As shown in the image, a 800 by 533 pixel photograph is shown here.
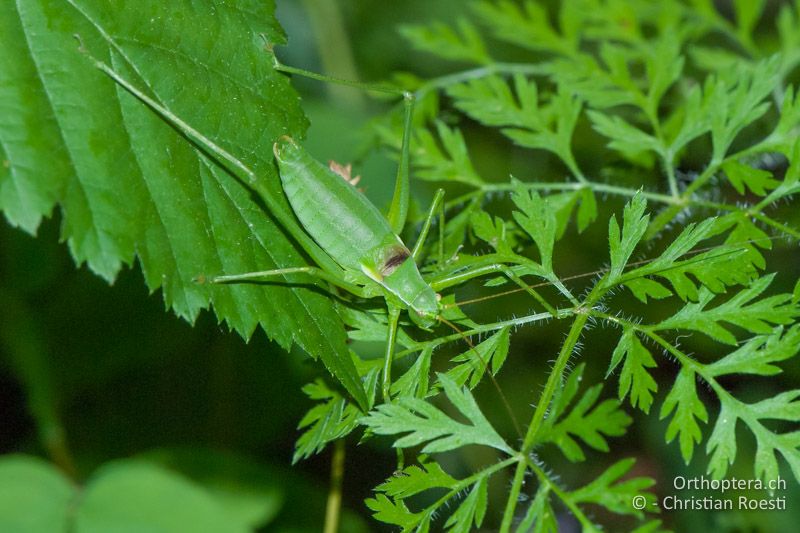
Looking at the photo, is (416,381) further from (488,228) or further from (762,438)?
(762,438)

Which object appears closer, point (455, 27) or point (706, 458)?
point (706, 458)

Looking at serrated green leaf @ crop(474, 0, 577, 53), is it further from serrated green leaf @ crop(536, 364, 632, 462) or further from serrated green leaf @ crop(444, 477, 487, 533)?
serrated green leaf @ crop(444, 477, 487, 533)

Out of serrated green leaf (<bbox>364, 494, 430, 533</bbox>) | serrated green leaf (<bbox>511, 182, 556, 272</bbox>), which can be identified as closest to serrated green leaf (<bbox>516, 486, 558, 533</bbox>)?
serrated green leaf (<bbox>364, 494, 430, 533</bbox>)

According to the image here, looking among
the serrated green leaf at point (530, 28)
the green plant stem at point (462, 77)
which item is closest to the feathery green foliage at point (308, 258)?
the green plant stem at point (462, 77)

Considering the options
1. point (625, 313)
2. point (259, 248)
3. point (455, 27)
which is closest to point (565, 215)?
point (259, 248)

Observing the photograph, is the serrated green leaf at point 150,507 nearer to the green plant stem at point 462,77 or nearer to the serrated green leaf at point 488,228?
the serrated green leaf at point 488,228

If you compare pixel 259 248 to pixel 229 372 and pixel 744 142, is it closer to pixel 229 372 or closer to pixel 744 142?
pixel 229 372
